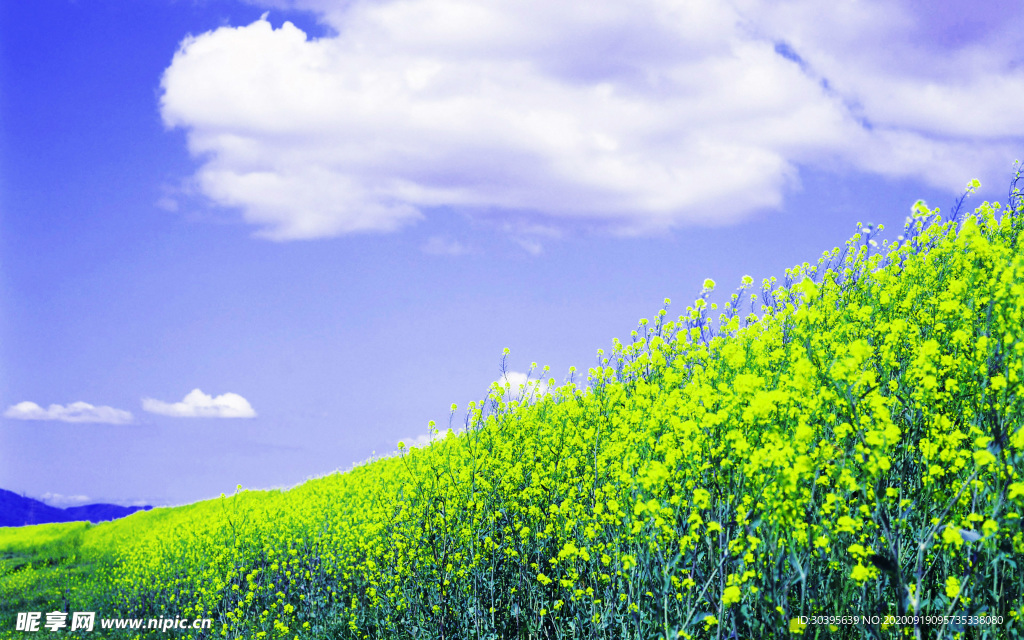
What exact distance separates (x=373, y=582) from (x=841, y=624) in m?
5.31

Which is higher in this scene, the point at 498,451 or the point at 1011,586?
the point at 498,451

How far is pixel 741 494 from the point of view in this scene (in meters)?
3.77

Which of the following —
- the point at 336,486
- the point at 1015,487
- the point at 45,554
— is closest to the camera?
the point at 1015,487

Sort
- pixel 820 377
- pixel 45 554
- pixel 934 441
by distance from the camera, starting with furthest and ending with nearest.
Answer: pixel 45 554
pixel 820 377
pixel 934 441

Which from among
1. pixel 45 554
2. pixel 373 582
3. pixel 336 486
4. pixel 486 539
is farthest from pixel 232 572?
pixel 45 554

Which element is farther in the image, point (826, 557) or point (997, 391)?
point (826, 557)

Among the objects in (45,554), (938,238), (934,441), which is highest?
(938,238)

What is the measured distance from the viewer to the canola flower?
3246 millimetres

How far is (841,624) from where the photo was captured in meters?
3.60

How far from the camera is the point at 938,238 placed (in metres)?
8.30

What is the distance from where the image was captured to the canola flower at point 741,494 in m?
3.25

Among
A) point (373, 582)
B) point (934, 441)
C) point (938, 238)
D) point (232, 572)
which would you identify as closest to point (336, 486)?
point (232, 572)

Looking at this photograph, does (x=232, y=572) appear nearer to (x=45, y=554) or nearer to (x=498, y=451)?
(x=498, y=451)

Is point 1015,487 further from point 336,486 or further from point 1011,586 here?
point 336,486
